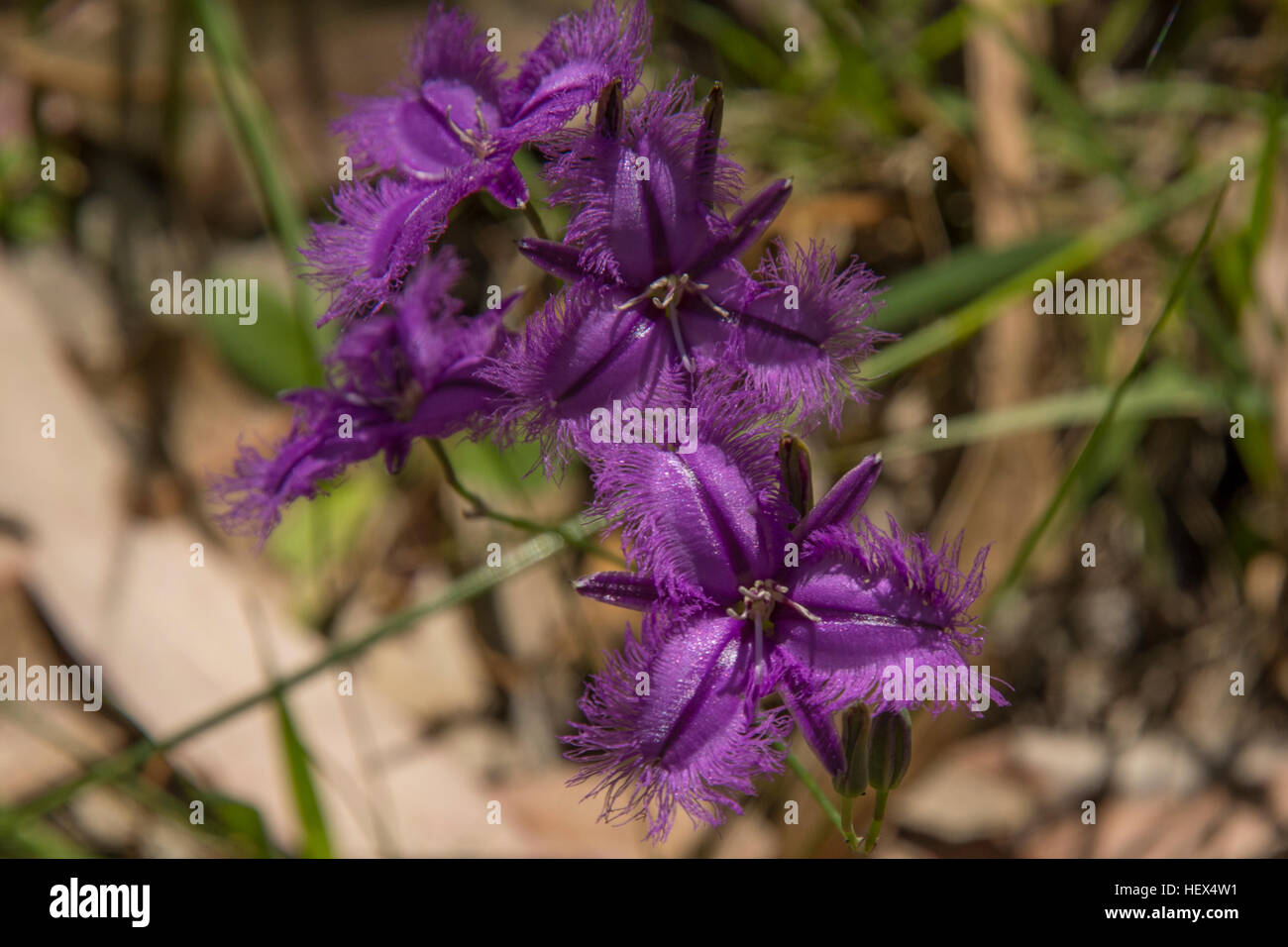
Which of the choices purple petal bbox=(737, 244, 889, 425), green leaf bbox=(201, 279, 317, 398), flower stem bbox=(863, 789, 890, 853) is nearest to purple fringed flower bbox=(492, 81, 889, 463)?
purple petal bbox=(737, 244, 889, 425)

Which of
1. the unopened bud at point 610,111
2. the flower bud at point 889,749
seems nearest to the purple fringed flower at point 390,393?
the unopened bud at point 610,111

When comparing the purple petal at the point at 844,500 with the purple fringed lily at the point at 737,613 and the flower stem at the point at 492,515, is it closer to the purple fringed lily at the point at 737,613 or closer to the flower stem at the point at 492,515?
the purple fringed lily at the point at 737,613

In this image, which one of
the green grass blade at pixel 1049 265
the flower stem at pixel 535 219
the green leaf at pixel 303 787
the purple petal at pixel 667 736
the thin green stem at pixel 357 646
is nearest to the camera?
the purple petal at pixel 667 736

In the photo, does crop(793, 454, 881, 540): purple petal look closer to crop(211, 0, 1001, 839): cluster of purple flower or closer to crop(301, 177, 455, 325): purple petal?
crop(211, 0, 1001, 839): cluster of purple flower

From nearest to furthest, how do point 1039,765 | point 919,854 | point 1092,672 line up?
1. point 919,854
2. point 1039,765
3. point 1092,672

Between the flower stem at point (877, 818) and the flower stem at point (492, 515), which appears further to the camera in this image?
the flower stem at point (492, 515)
